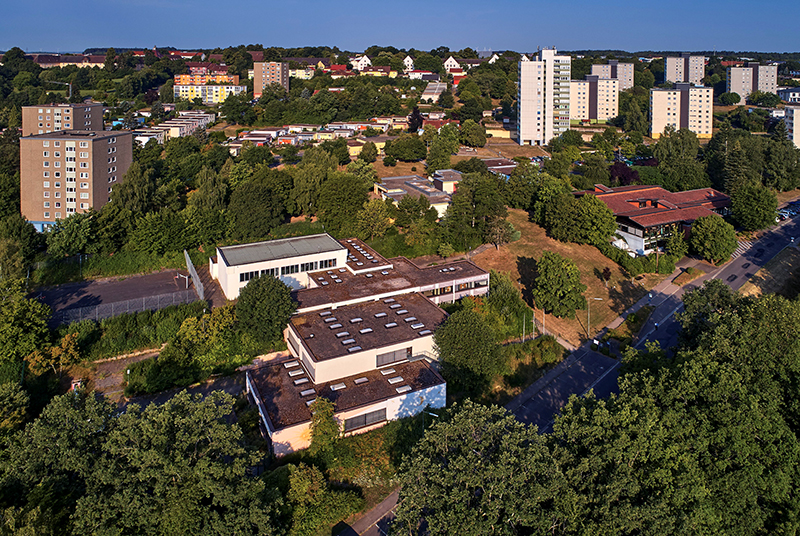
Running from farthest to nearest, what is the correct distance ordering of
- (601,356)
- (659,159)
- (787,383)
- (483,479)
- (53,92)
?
(53,92), (659,159), (601,356), (787,383), (483,479)

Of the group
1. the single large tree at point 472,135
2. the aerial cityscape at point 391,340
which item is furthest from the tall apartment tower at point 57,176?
the single large tree at point 472,135

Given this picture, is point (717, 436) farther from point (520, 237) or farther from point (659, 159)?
point (659, 159)

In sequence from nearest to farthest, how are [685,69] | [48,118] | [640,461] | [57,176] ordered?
[640,461] < [57,176] < [48,118] < [685,69]

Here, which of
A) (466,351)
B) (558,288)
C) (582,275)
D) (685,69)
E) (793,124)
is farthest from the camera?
(685,69)

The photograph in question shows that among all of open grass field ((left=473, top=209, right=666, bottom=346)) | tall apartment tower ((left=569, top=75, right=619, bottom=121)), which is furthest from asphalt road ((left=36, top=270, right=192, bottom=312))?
tall apartment tower ((left=569, top=75, right=619, bottom=121))

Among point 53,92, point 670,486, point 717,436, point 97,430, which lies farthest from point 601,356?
point 53,92

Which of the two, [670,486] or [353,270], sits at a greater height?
[353,270]

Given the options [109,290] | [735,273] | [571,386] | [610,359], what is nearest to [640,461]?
[571,386]

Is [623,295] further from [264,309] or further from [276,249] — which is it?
[264,309]
